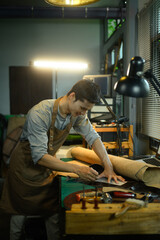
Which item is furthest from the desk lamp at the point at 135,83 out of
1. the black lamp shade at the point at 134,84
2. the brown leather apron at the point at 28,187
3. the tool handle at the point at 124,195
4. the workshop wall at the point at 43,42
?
the workshop wall at the point at 43,42

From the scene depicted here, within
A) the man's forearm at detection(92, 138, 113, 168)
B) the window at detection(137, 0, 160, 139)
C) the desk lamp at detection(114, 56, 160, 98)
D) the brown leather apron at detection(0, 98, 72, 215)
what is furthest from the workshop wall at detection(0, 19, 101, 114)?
the desk lamp at detection(114, 56, 160, 98)

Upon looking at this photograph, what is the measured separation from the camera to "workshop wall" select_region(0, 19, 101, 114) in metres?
5.78

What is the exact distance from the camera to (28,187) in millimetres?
1787

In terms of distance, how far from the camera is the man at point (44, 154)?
1.66 metres

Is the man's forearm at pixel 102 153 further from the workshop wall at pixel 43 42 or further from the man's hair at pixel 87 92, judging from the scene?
the workshop wall at pixel 43 42

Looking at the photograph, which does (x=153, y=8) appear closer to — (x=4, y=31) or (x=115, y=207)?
(x=115, y=207)

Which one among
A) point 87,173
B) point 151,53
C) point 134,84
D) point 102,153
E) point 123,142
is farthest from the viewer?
point 151,53

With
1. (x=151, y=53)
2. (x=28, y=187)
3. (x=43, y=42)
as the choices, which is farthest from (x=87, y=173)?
(x=43, y=42)

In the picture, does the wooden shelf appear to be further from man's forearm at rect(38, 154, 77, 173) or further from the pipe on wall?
the pipe on wall

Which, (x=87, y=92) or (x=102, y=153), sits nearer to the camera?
(x=87, y=92)

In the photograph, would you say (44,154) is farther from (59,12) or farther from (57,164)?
(59,12)

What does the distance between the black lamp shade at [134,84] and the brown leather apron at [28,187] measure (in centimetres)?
65

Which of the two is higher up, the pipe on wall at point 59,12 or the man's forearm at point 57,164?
the pipe on wall at point 59,12

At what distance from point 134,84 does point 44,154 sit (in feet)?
2.49
